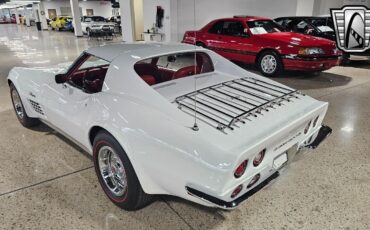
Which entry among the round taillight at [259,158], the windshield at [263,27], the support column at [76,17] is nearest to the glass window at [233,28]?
the windshield at [263,27]

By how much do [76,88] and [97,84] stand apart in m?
0.20

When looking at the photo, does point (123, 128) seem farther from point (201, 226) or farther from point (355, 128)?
point (355, 128)

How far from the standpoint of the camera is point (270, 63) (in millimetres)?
6879

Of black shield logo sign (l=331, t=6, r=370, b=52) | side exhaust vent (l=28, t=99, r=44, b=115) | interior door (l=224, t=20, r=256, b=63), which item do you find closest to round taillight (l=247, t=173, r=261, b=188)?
side exhaust vent (l=28, t=99, r=44, b=115)

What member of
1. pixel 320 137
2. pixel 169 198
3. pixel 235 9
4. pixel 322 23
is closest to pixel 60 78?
pixel 169 198

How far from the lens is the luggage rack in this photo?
1.93 meters

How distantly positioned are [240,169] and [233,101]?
26.9 inches

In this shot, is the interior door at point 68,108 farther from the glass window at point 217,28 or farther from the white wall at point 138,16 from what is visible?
the white wall at point 138,16

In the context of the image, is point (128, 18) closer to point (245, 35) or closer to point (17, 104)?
point (245, 35)

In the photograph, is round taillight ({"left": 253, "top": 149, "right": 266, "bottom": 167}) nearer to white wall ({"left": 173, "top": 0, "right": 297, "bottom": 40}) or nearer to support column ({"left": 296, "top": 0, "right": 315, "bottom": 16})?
white wall ({"left": 173, "top": 0, "right": 297, "bottom": 40})

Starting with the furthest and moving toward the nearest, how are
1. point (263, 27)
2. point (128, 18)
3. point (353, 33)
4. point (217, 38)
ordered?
point (128, 18) < point (353, 33) < point (217, 38) < point (263, 27)

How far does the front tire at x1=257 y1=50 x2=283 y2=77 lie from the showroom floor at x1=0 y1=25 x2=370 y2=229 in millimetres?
3260

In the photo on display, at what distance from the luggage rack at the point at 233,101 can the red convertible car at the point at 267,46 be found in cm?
415

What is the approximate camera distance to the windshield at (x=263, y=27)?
716 centimetres
